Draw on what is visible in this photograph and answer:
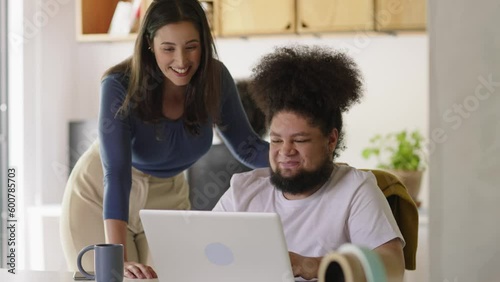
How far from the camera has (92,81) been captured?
4965 mm

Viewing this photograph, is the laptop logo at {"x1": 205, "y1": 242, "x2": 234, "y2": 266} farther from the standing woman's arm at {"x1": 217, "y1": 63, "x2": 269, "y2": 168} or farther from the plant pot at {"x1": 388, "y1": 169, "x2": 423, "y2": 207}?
the plant pot at {"x1": 388, "y1": 169, "x2": 423, "y2": 207}

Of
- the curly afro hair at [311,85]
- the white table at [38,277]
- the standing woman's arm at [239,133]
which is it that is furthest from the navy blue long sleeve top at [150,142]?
the curly afro hair at [311,85]

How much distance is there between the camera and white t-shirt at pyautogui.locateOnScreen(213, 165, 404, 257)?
1888 mm

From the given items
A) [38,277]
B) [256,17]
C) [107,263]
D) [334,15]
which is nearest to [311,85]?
[107,263]

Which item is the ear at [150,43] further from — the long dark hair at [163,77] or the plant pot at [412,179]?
the plant pot at [412,179]

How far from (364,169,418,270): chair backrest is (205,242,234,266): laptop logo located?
0.60 meters

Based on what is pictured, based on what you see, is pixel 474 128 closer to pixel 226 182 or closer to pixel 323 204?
pixel 323 204

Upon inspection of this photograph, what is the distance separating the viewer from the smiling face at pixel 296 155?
2.01m

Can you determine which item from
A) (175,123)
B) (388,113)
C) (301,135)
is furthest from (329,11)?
(301,135)

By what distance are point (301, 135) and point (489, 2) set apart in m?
0.56

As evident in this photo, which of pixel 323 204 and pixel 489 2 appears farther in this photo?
pixel 323 204

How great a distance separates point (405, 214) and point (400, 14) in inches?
87.3

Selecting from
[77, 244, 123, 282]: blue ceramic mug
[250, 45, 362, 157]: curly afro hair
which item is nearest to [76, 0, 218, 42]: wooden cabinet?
[250, 45, 362, 157]: curly afro hair

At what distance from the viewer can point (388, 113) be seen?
14.3 ft
